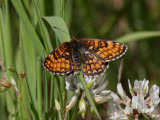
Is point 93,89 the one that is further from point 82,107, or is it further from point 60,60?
point 60,60

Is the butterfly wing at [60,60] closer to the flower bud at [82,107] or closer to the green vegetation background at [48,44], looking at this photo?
the green vegetation background at [48,44]

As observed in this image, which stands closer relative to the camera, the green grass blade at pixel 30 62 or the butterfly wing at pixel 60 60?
the butterfly wing at pixel 60 60

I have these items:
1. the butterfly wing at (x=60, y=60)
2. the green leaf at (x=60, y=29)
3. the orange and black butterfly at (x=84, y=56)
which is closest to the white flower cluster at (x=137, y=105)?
the orange and black butterfly at (x=84, y=56)

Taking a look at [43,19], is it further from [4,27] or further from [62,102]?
[62,102]

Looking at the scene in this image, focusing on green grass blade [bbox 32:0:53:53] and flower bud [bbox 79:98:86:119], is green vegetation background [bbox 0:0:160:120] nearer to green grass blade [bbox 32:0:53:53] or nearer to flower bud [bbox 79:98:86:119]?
green grass blade [bbox 32:0:53:53]

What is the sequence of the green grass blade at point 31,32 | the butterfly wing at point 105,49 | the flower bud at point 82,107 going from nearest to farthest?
the flower bud at point 82,107 < the green grass blade at point 31,32 < the butterfly wing at point 105,49

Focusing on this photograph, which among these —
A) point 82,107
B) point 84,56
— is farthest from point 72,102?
point 84,56
